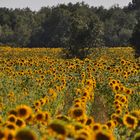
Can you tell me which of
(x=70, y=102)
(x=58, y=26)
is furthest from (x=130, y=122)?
(x=58, y=26)

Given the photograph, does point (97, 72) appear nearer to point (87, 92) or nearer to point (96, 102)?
point (96, 102)

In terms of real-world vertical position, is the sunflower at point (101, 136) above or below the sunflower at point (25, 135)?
below

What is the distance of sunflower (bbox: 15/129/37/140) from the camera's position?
4.27 m

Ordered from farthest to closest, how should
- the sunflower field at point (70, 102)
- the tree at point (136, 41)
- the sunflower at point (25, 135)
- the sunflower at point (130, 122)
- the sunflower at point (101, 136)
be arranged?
1. the tree at point (136, 41)
2. the sunflower at point (130, 122)
3. the sunflower field at point (70, 102)
4. the sunflower at point (101, 136)
5. the sunflower at point (25, 135)

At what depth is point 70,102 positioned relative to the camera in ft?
41.0

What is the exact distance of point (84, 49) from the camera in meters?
26.1

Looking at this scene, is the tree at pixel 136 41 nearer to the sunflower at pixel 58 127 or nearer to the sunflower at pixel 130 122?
the sunflower at pixel 130 122

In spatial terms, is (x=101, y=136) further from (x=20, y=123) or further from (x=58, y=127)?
(x=20, y=123)

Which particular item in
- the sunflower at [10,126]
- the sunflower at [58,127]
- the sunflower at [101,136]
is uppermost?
the sunflower at [58,127]

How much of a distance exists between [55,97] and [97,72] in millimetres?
4600

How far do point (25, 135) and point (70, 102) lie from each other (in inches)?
323

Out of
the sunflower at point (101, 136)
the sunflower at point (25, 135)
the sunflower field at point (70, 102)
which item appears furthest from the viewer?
the sunflower field at point (70, 102)

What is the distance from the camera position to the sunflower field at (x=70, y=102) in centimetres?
489

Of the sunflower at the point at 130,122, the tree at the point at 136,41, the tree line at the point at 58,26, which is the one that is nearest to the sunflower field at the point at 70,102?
the sunflower at the point at 130,122
